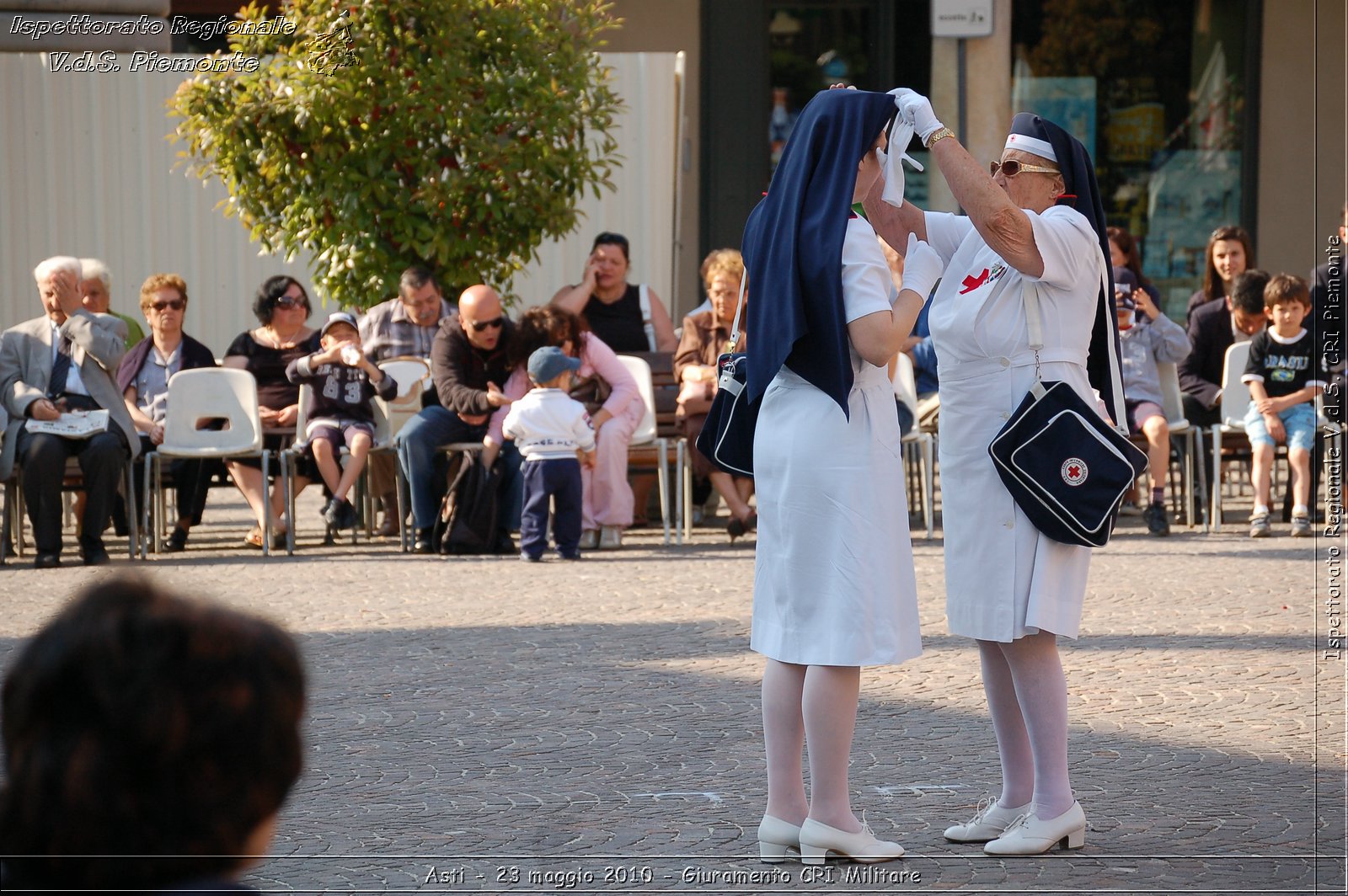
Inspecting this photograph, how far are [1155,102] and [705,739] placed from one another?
1242 cm

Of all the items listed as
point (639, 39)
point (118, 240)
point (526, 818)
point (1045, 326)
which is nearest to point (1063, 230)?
point (1045, 326)

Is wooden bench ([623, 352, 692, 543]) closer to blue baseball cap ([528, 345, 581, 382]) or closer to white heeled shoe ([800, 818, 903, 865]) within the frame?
blue baseball cap ([528, 345, 581, 382])

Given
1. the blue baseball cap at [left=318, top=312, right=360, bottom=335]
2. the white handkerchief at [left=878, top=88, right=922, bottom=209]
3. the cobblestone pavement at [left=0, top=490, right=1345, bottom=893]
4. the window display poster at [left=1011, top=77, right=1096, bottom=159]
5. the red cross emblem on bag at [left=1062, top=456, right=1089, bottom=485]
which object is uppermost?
the window display poster at [left=1011, top=77, right=1096, bottom=159]

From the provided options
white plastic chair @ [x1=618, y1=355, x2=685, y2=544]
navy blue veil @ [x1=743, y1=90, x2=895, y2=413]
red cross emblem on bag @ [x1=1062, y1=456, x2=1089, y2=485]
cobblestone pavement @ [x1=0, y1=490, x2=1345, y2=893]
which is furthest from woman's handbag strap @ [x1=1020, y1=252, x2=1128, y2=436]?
white plastic chair @ [x1=618, y1=355, x2=685, y2=544]

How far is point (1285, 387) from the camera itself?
1078cm

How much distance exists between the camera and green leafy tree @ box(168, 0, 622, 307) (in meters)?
10.8

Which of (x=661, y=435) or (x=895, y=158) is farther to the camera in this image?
(x=661, y=435)

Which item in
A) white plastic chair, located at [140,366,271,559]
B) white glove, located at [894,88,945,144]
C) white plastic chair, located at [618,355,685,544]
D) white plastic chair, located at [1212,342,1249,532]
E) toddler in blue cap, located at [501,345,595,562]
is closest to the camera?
white glove, located at [894,88,945,144]

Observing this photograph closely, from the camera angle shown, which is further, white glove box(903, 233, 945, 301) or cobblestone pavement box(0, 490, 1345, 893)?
white glove box(903, 233, 945, 301)

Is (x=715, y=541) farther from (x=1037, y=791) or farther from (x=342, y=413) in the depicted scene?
(x=1037, y=791)

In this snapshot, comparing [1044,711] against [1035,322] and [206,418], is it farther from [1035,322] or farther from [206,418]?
[206,418]

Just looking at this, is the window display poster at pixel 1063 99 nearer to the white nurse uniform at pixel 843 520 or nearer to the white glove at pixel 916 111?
the white glove at pixel 916 111

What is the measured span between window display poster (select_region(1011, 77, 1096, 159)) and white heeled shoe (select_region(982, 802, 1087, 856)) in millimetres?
12757

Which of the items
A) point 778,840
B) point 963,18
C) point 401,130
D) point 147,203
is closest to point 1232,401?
point 963,18
